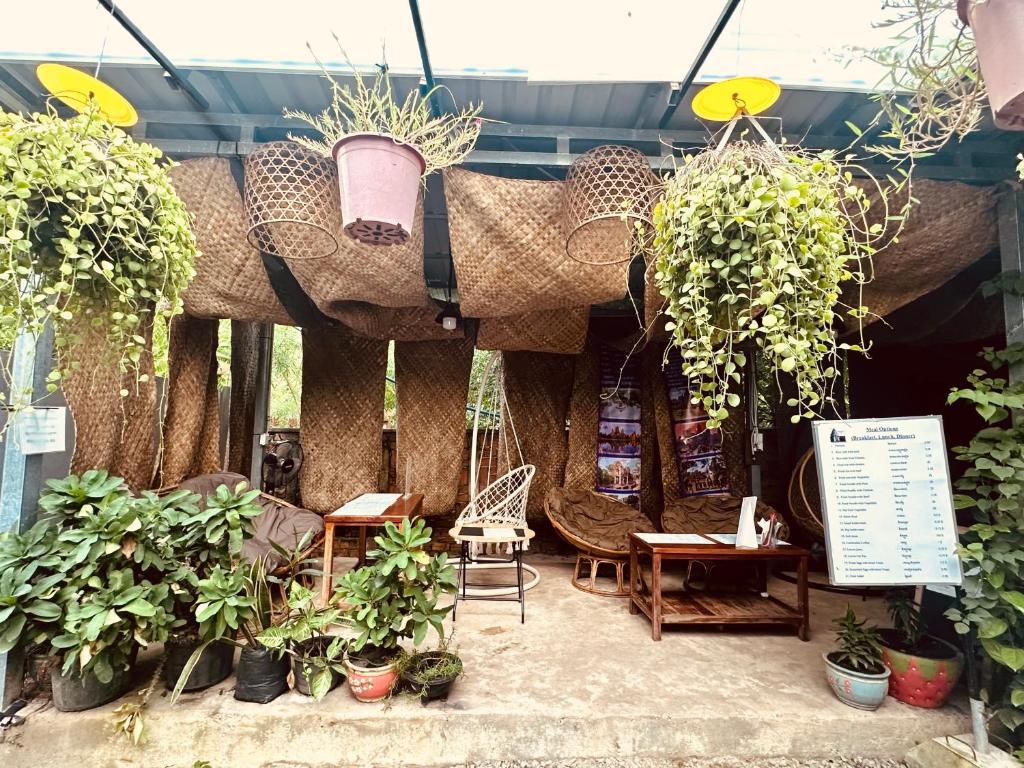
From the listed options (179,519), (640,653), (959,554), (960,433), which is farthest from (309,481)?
(960,433)

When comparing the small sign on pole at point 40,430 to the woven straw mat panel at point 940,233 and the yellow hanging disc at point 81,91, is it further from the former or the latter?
the woven straw mat panel at point 940,233

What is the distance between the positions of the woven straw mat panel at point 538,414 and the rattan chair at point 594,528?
371 millimetres

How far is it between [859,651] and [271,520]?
3629 mm

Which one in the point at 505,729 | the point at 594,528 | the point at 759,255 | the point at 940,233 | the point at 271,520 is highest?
the point at 940,233

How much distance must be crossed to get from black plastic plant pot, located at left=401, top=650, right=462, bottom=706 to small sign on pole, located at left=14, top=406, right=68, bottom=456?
1.78 meters

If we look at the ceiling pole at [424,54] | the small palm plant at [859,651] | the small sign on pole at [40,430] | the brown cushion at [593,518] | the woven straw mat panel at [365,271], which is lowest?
the small palm plant at [859,651]

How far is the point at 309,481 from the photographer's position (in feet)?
14.9

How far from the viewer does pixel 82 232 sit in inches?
60.2

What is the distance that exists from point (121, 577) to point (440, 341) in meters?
3.04

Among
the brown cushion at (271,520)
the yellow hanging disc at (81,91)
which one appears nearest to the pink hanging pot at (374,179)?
the yellow hanging disc at (81,91)

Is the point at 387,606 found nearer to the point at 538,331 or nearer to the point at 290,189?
the point at 290,189

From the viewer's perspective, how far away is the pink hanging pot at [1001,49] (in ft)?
3.39

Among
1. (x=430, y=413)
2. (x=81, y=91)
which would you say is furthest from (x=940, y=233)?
(x=430, y=413)

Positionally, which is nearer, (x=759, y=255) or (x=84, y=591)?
(x=759, y=255)
